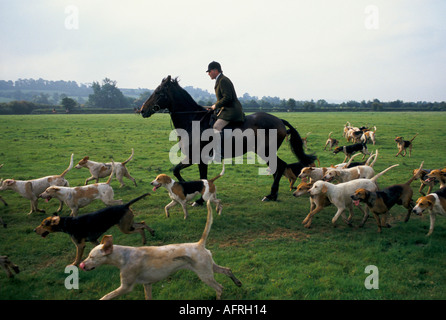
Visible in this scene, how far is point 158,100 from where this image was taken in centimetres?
810

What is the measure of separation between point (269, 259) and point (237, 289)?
3.56 ft

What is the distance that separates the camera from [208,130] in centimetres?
816

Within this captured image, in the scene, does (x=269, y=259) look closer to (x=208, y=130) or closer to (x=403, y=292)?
(x=403, y=292)

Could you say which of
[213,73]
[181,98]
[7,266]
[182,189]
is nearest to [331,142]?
[213,73]

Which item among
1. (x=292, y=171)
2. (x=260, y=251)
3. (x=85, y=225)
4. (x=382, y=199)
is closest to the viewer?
(x=85, y=225)

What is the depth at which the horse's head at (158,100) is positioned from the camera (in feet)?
26.5

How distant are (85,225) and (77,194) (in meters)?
1.99

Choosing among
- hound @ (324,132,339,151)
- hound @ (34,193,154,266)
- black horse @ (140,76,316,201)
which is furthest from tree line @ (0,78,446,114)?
hound @ (34,193,154,266)

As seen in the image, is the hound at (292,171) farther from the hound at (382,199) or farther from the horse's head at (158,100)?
the horse's head at (158,100)

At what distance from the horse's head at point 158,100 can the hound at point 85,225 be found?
3.43 metres

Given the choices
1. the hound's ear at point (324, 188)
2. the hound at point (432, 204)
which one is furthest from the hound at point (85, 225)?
the hound at point (432, 204)

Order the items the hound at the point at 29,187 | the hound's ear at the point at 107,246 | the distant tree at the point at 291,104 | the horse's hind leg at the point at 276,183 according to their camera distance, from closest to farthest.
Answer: the hound's ear at the point at 107,246
the hound at the point at 29,187
the horse's hind leg at the point at 276,183
the distant tree at the point at 291,104

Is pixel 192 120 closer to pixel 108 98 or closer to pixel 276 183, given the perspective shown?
pixel 276 183
